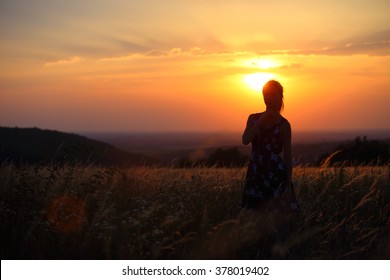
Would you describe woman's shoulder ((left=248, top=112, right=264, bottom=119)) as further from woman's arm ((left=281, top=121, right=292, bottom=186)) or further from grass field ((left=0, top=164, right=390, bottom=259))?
grass field ((left=0, top=164, right=390, bottom=259))

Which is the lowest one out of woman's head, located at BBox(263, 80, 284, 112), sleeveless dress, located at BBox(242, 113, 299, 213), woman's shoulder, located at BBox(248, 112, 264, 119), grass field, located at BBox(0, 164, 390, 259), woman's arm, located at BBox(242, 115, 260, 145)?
grass field, located at BBox(0, 164, 390, 259)

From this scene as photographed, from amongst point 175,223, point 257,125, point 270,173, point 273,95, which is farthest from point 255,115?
point 175,223

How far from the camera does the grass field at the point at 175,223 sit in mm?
5742

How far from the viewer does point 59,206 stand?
6766 millimetres

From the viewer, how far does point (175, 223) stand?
6.40 meters

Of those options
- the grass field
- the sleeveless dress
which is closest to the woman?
the sleeveless dress

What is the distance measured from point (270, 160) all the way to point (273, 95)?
2.81 ft

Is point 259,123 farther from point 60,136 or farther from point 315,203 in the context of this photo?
point 60,136

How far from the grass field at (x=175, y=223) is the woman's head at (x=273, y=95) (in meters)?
1.42

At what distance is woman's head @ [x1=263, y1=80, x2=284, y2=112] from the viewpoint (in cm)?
585

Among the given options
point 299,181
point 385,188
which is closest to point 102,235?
point 299,181

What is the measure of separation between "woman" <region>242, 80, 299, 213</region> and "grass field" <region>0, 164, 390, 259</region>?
24 cm

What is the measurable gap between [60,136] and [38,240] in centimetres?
4926

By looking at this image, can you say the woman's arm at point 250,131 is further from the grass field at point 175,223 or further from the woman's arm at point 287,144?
the grass field at point 175,223
